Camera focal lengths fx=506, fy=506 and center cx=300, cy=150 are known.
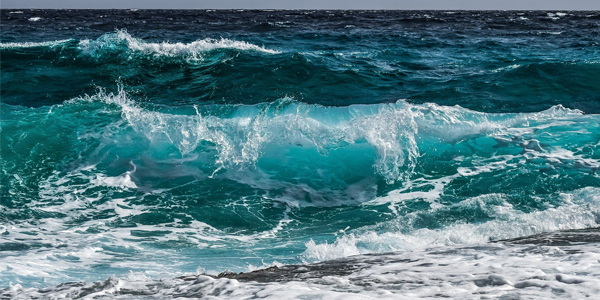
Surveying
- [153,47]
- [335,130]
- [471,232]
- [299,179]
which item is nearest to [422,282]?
[471,232]

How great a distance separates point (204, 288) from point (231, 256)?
1.51 m

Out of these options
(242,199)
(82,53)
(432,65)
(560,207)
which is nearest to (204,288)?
(242,199)

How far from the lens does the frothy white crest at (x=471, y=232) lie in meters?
4.27

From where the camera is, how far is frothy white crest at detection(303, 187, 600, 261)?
427cm

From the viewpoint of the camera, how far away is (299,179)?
6.69 metres

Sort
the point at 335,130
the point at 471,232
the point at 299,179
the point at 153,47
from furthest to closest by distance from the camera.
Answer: the point at 153,47 → the point at 335,130 → the point at 299,179 → the point at 471,232

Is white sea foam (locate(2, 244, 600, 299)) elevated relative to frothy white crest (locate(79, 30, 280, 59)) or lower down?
lower down

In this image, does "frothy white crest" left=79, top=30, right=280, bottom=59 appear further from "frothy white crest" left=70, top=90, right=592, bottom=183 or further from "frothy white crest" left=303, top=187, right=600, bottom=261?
"frothy white crest" left=303, top=187, right=600, bottom=261

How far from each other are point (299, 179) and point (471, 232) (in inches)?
106

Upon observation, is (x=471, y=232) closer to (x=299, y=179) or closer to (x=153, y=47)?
(x=299, y=179)

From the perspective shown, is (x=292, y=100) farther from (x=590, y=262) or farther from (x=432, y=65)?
(x=590, y=262)

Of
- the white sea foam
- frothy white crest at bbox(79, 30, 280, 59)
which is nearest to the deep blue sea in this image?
the white sea foam

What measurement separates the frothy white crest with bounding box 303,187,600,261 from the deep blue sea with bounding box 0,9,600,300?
0.03 metres

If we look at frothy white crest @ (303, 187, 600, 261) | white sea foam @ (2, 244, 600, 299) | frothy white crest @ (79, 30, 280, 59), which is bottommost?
frothy white crest @ (303, 187, 600, 261)
